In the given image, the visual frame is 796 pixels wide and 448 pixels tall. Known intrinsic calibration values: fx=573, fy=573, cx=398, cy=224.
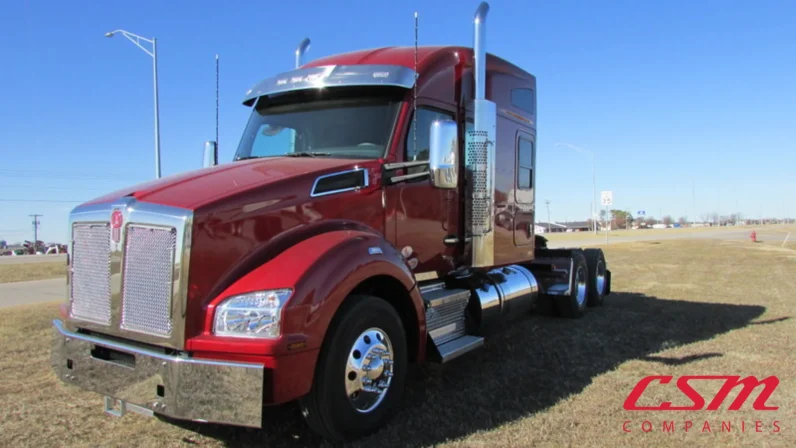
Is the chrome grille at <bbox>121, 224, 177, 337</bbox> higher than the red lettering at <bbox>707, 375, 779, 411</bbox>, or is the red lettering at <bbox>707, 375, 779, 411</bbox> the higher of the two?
the chrome grille at <bbox>121, 224, 177, 337</bbox>

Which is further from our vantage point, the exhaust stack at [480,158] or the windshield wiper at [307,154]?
the exhaust stack at [480,158]

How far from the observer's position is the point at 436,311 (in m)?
4.89

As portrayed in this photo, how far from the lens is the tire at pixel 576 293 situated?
816 centimetres

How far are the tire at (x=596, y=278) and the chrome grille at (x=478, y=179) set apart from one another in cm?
442

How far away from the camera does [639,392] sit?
15.6 feet

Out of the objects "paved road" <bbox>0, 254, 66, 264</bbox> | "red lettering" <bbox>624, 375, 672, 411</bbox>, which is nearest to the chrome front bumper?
"red lettering" <bbox>624, 375, 672, 411</bbox>

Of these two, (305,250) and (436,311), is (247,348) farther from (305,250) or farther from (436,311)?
(436,311)

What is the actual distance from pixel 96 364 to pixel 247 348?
1099mm

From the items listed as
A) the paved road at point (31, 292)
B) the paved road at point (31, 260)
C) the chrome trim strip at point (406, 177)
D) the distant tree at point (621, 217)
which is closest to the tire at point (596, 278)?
the chrome trim strip at point (406, 177)

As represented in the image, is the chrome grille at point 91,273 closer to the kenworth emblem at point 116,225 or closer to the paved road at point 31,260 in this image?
the kenworth emblem at point 116,225

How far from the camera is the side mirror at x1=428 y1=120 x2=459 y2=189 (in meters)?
4.37

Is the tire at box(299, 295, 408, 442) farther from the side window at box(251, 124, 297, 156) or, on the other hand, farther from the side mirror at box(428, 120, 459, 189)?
the side window at box(251, 124, 297, 156)

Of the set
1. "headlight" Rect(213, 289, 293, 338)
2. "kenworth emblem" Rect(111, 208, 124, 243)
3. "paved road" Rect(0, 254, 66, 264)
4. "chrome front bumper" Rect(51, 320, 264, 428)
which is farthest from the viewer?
"paved road" Rect(0, 254, 66, 264)

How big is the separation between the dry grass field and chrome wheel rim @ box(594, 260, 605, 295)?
761 millimetres
